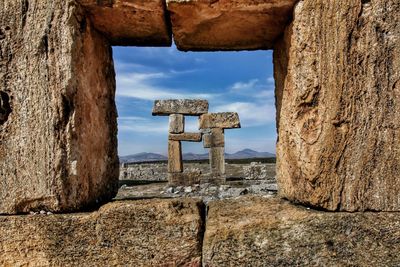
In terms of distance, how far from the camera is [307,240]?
2.00m

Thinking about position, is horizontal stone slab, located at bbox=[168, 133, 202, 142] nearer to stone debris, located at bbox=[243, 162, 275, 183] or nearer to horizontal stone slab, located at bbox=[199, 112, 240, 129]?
horizontal stone slab, located at bbox=[199, 112, 240, 129]

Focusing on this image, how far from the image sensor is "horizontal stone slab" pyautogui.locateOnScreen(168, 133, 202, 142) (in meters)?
14.0

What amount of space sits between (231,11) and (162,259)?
1.37 meters

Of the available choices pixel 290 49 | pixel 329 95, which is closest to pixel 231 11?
pixel 290 49

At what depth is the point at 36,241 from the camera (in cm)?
208

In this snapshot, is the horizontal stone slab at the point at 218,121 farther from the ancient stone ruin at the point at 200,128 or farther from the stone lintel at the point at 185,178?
the stone lintel at the point at 185,178

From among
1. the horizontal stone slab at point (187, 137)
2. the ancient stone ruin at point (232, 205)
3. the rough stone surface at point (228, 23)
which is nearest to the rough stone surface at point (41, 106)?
the ancient stone ruin at point (232, 205)

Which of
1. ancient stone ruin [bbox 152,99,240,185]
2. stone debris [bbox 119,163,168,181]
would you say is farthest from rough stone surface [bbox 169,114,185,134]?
stone debris [bbox 119,163,168,181]

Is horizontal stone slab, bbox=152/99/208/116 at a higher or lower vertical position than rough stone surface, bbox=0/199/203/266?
higher

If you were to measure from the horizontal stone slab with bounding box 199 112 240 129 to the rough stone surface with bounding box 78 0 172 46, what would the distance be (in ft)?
37.4

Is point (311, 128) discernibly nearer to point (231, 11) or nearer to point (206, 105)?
point (231, 11)

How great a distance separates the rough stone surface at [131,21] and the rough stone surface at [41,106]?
14cm

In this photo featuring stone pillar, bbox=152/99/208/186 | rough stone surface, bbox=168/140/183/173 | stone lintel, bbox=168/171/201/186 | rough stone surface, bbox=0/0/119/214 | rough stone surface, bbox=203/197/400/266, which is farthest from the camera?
stone pillar, bbox=152/99/208/186

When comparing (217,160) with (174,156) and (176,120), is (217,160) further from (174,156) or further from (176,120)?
(176,120)
